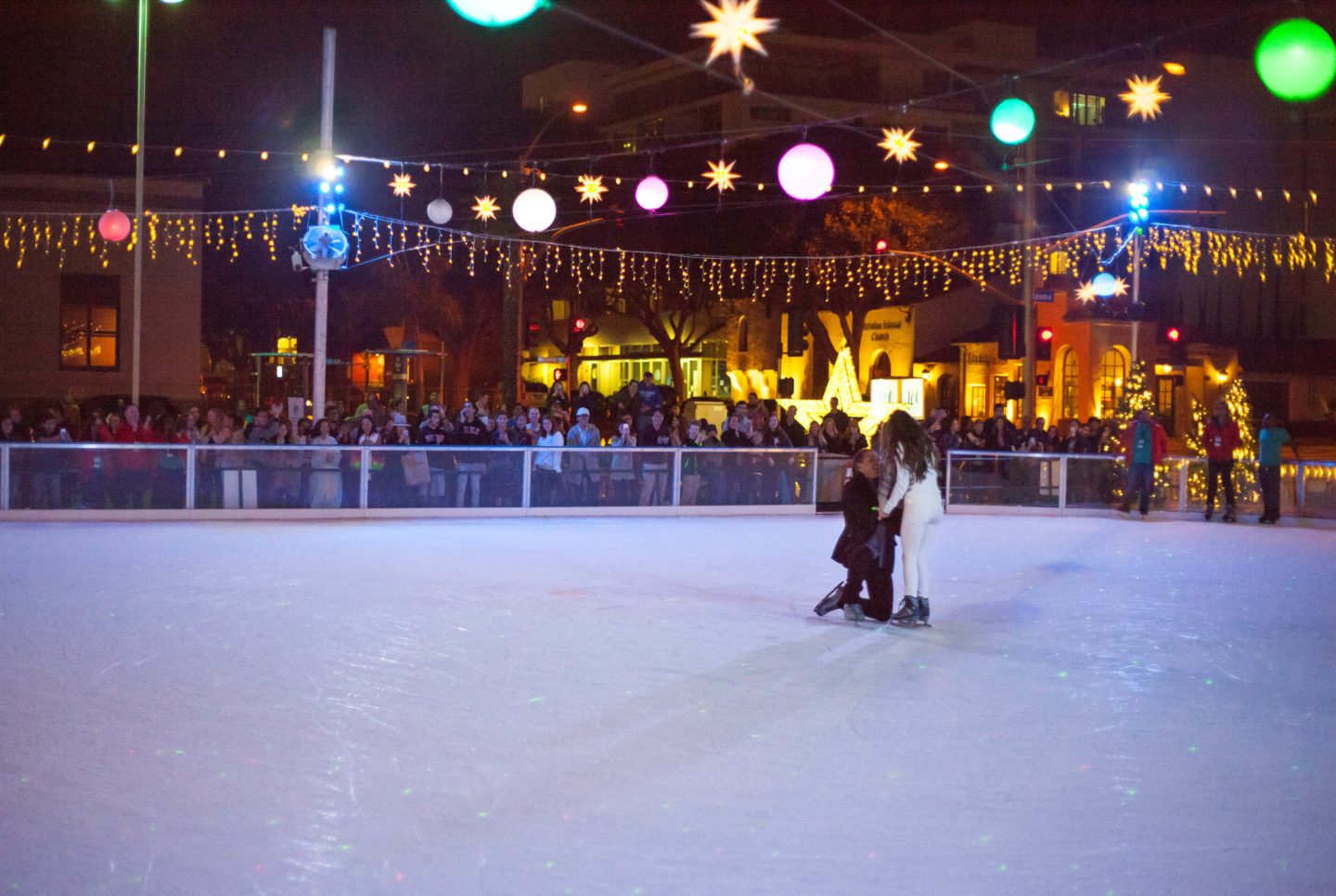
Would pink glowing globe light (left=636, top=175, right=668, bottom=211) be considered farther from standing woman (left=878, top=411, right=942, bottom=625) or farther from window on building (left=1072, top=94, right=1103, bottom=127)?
window on building (left=1072, top=94, right=1103, bottom=127)

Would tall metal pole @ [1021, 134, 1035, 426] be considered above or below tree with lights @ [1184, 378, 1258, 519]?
above

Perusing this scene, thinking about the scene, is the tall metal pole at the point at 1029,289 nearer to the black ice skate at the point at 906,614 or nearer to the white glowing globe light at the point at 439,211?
the white glowing globe light at the point at 439,211

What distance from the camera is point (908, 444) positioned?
31.8 feet

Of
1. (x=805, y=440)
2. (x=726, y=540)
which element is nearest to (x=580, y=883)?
(x=726, y=540)

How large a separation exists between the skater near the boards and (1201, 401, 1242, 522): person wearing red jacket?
1131 centimetres

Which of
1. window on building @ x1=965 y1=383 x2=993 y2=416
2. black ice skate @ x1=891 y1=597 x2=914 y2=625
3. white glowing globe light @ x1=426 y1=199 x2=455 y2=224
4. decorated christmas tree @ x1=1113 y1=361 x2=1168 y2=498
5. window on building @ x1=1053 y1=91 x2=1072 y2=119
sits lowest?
black ice skate @ x1=891 y1=597 x2=914 y2=625

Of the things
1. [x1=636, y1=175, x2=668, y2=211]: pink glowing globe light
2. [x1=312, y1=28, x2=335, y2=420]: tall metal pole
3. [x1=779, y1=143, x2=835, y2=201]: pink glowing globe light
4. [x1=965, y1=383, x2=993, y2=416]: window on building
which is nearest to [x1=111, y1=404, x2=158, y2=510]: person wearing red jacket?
[x1=312, y1=28, x2=335, y2=420]: tall metal pole

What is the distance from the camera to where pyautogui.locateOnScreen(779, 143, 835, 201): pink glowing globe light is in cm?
1202

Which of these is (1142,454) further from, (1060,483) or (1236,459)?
(1236,459)

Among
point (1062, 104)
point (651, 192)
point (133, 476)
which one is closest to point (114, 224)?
point (133, 476)

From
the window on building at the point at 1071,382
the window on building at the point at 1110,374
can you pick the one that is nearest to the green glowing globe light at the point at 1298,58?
the window on building at the point at 1110,374

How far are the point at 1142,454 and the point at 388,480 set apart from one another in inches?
422

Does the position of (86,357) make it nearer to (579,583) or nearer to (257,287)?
(257,287)

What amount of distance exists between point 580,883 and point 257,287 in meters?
42.1
